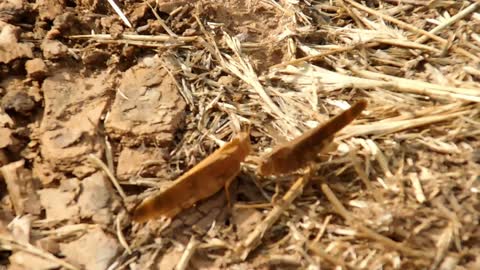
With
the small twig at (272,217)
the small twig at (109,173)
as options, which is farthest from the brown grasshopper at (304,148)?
the small twig at (109,173)

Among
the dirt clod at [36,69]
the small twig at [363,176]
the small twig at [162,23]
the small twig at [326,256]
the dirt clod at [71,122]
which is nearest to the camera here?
the small twig at [326,256]

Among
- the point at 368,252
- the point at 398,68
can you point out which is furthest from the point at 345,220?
the point at 398,68

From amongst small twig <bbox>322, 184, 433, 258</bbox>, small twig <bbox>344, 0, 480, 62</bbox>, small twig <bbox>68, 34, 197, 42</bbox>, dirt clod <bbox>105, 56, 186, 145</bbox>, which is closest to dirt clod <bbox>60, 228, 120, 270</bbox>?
dirt clod <bbox>105, 56, 186, 145</bbox>

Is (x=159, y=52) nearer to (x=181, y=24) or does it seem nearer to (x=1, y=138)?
(x=181, y=24)

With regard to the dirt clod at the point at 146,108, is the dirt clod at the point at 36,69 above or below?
above

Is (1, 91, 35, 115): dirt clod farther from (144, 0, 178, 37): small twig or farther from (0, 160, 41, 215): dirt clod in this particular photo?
(144, 0, 178, 37): small twig

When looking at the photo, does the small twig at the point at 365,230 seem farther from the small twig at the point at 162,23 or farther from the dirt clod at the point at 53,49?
the dirt clod at the point at 53,49

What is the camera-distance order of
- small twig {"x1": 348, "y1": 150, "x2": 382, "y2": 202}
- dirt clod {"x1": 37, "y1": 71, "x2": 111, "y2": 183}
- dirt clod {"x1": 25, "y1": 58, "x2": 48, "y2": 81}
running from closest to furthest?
small twig {"x1": 348, "y1": 150, "x2": 382, "y2": 202}, dirt clod {"x1": 37, "y1": 71, "x2": 111, "y2": 183}, dirt clod {"x1": 25, "y1": 58, "x2": 48, "y2": 81}

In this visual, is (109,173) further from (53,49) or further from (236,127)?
(53,49)
